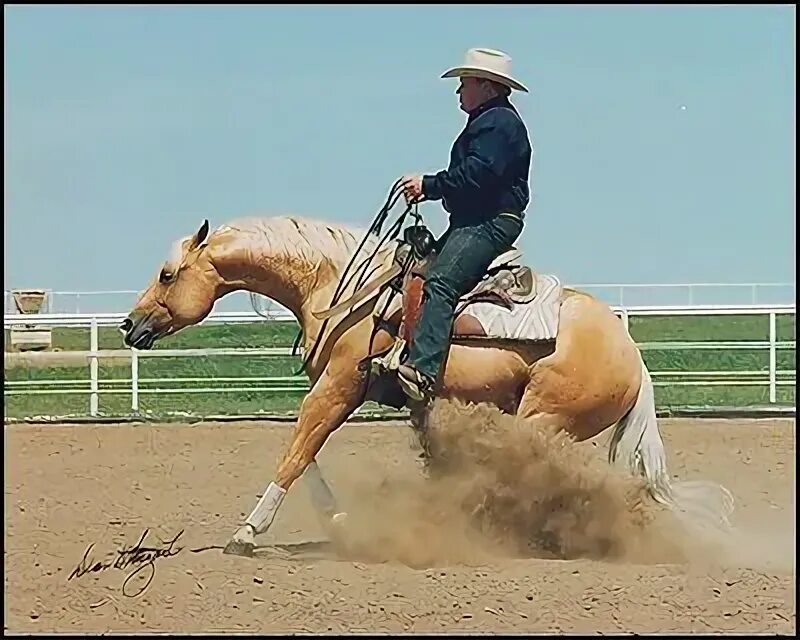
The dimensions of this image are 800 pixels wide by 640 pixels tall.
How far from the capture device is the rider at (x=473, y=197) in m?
5.11

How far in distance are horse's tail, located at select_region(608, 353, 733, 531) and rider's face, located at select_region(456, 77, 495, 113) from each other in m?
1.32

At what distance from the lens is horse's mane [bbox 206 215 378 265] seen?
220 inches

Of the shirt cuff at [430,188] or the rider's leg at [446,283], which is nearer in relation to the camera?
the rider's leg at [446,283]

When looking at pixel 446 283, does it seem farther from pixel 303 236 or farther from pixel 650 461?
pixel 650 461

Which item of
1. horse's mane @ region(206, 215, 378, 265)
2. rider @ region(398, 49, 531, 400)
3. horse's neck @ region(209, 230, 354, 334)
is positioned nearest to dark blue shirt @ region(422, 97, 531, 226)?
rider @ region(398, 49, 531, 400)

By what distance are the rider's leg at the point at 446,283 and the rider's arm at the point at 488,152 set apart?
0.20 metres

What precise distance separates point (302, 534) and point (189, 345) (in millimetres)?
9302

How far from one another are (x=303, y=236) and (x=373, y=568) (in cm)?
157

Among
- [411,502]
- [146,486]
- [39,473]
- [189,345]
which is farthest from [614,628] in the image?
[189,345]

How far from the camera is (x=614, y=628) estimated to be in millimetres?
4012

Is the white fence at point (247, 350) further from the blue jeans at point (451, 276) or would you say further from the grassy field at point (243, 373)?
the blue jeans at point (451, 276)
